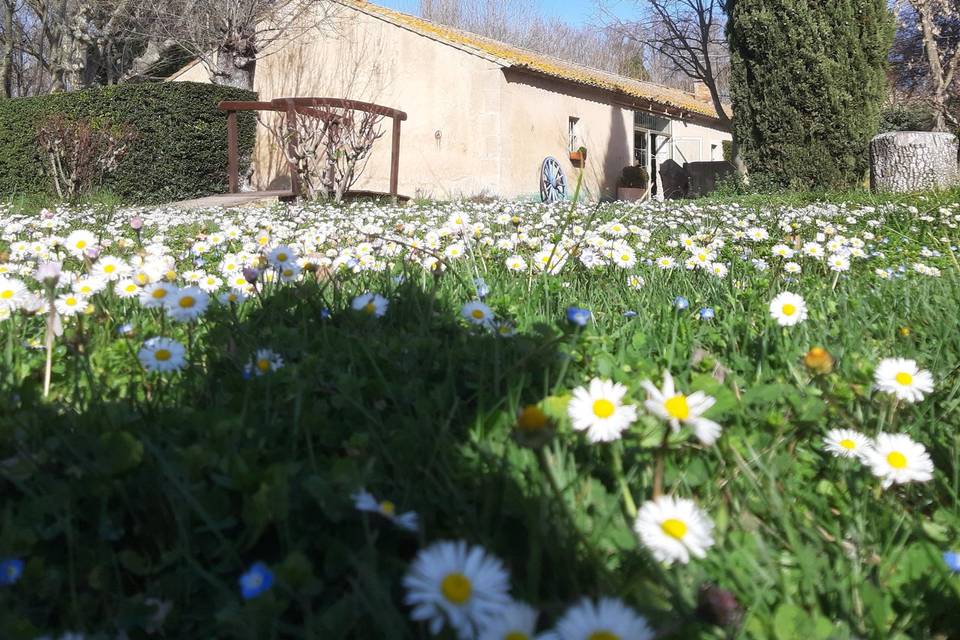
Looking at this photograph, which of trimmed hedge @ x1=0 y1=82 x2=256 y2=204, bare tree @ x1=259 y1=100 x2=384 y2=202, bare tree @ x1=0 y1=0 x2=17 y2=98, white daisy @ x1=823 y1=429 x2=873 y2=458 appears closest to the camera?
white daisy @ x1=823 y1=429 x2=873 y2=458

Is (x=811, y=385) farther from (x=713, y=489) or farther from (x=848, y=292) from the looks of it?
(x=848, y=292)

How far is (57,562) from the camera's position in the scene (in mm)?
1093

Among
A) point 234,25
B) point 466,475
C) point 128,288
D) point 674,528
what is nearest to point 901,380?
point 674,528

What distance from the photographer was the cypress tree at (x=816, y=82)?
38.7 feet

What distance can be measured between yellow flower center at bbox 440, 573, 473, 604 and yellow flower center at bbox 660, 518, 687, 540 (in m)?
0.30

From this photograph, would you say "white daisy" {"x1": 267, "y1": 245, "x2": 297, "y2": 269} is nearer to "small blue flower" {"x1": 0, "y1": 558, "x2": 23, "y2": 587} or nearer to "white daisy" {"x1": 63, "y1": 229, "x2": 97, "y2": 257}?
"white daisy" {"x1": 63, "y1": 229, "x2": 97, "y2": 257}

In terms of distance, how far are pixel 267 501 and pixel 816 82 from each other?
12.8 meters

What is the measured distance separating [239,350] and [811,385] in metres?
1.29

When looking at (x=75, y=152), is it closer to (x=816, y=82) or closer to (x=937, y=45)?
(x=816, y=82)

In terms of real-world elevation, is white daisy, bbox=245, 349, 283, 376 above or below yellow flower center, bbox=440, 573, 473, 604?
above

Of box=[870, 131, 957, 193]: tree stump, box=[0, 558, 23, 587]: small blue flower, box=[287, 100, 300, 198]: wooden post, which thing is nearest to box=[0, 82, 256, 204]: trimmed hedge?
box=[287, 100, 300, 198]: wooden post

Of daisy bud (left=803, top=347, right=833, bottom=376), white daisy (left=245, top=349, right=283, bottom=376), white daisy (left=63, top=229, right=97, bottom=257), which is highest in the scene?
white daisy (left=63, top=229, right=97, bottom=257)

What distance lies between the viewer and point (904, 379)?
54.0 inches

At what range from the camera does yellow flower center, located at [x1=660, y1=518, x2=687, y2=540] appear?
911mm
